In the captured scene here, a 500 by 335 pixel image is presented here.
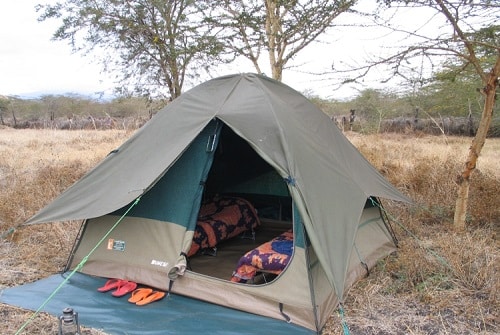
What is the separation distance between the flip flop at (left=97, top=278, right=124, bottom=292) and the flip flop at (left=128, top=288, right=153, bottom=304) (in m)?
0.18

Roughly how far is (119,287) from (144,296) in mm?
245

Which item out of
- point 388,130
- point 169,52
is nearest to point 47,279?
point 169,52

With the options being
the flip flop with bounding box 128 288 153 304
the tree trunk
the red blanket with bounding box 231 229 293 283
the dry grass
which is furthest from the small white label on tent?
the tree trunk

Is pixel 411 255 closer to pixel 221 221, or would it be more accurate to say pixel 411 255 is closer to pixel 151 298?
pixel 221 221

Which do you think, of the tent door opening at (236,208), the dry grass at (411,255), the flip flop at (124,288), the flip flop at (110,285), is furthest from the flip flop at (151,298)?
the tent door opening at (236,208)

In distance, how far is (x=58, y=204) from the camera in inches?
131

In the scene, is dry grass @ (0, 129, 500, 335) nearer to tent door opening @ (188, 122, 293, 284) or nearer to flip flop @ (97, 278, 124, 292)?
flip flop @ (97, 278, 124, 292)

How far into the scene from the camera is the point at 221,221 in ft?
13.8

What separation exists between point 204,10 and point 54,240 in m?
5.55

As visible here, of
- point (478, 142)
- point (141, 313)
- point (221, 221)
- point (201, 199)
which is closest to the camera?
point (141, 313)

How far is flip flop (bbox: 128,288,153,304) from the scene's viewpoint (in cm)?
301

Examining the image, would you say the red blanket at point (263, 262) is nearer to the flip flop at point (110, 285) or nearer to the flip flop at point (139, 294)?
the flip flop at point (139, 294)

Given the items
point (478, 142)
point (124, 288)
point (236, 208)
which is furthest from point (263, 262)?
point (478, 142)

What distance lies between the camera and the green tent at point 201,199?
2.85 m
